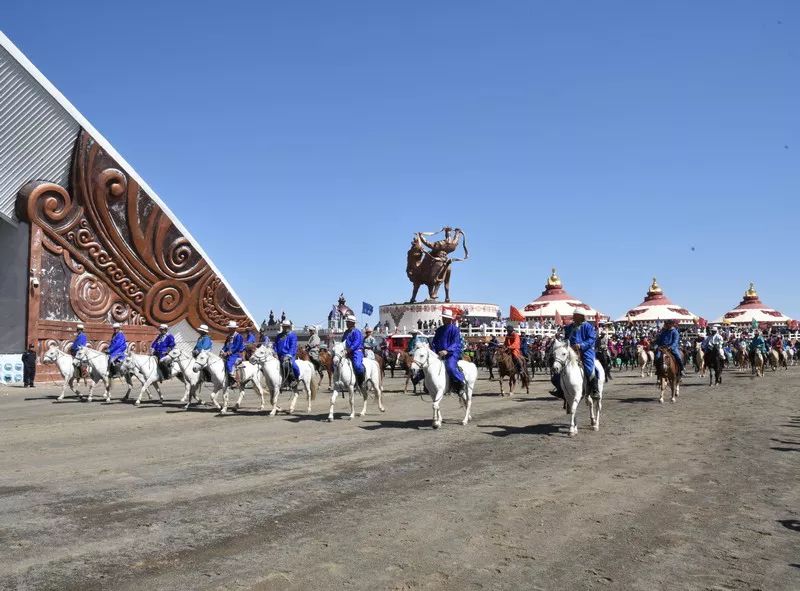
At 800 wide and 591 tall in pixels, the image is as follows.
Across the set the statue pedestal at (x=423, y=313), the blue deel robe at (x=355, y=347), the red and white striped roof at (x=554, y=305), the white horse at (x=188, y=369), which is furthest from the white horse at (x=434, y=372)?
the red and white striped roof at (x=554, y=305)

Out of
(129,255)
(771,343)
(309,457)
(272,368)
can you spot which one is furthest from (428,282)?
(309,457)

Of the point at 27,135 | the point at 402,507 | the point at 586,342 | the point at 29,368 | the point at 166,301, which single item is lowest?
the point at 402,507

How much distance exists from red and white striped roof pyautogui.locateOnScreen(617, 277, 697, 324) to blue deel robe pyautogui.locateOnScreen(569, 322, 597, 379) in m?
52.6

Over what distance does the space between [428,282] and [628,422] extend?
40.3 m

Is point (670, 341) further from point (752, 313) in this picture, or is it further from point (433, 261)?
point (752, 313)

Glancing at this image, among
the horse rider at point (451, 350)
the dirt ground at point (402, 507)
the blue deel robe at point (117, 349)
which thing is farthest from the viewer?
the blue deel robe at point (117, 349)

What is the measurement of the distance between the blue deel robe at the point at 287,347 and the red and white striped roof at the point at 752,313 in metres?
64.0

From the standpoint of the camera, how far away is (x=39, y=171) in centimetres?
2691

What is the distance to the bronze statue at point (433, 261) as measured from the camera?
53.1 metres

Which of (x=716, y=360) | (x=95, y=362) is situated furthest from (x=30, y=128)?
(x=716, y=360)

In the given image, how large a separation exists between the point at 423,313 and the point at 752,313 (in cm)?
4342

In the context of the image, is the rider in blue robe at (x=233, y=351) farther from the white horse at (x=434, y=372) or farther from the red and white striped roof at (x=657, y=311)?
the red and white striped roof at (x=657, y=311)

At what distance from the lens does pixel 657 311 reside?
66562mm

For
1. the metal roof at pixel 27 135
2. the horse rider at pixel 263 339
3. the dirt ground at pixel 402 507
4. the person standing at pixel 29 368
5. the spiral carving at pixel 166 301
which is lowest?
the dirt ground at pixel 402 507
